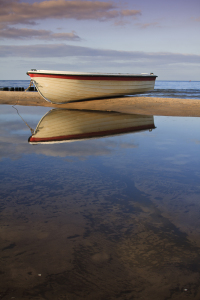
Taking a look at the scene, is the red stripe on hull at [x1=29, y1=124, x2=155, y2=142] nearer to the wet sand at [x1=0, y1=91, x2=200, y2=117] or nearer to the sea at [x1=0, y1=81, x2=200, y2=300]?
the sea at [x1=0, y1=81, x2=200, y2=300]

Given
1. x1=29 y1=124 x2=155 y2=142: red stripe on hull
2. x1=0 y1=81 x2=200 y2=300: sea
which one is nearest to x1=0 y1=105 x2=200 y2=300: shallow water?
x1=0 y1=81 x2=200 y2=300: sea

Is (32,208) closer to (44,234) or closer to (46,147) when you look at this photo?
(44,234)

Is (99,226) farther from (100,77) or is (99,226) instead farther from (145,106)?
(100,77)

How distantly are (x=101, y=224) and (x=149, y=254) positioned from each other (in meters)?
0.77

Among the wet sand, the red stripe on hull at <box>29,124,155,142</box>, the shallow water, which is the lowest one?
the shallow water

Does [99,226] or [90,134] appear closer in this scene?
[99,226]

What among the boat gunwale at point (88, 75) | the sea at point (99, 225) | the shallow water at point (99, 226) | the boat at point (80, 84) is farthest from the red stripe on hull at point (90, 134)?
the boat at point (80, 84)

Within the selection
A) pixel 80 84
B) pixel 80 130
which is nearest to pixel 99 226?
pixel 80 130

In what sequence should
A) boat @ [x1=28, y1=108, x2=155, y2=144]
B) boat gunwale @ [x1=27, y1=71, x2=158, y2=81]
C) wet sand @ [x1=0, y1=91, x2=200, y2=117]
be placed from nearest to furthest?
boat @ [x1=28, y1=108, x2=155, y2=144] < wet sand @ [x1=0, y1=91, x2=200, y2=117] < boat gunwale @ [x1=27, y1=71, x2=158, y2=81]

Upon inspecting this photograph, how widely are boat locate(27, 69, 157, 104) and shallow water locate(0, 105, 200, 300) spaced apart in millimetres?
12207

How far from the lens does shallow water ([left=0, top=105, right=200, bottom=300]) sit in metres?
2.43

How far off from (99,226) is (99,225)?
2 centimetres

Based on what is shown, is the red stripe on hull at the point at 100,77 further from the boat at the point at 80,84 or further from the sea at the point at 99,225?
the sea at the point at 99,225

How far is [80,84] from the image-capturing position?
18.9 meters
